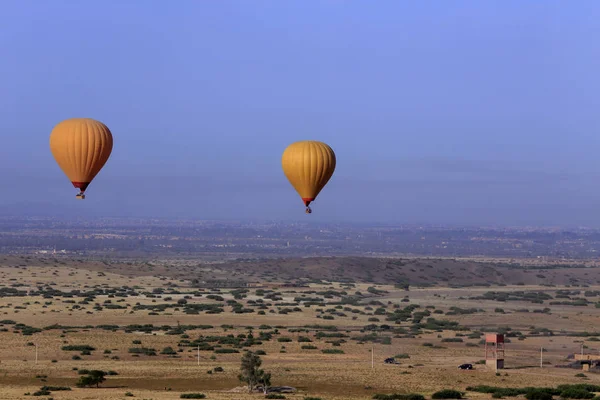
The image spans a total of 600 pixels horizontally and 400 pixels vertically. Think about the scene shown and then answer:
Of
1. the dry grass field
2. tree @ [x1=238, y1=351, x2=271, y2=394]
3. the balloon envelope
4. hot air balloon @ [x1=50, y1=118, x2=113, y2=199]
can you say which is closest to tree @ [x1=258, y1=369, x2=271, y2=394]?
tree @ [x1=238, y1=351, x2=271, y2=394]

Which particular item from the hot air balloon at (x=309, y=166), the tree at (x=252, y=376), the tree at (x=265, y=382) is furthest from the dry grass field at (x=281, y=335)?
the hot air balloon at (x=309, y=166)

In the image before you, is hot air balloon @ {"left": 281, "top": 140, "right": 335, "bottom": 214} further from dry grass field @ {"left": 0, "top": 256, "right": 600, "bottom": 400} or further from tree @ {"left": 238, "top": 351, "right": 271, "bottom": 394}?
tree @ {"left": 238, "top": 351, "right": 271, "bottom": 394}

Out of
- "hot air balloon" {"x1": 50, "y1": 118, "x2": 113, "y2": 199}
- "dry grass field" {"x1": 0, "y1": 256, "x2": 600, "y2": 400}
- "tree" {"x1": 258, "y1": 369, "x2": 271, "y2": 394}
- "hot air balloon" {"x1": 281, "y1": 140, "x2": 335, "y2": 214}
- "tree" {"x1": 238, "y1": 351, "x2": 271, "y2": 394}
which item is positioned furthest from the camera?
"hot air balloon" {"x1": 281, "y1": 140, "x2": 335, "y2": 214}

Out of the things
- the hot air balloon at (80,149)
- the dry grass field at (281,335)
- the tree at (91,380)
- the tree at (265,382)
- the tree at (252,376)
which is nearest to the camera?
the tree at (265,382)

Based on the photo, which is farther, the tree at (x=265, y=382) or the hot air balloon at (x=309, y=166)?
the hot air balloon at (x=309, y=166)

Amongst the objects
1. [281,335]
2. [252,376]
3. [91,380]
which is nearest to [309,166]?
[281,335]

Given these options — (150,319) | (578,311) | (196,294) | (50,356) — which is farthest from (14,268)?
(50,356)

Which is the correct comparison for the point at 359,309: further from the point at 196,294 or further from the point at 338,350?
the point at 338,350

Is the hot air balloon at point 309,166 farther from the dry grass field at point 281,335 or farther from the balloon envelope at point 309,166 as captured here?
the dry grass field at point 281,335
